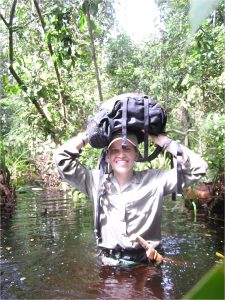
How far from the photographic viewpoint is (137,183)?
8.56 ft

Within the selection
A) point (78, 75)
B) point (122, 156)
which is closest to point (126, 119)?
point (122, 156)

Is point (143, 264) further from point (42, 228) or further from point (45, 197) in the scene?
point (45, 197)

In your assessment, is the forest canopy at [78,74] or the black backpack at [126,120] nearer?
the black backpack at [126,120]

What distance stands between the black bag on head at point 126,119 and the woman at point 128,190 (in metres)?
0.07

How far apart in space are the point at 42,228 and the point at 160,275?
1.99 m

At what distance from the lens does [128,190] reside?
2600 millimetres

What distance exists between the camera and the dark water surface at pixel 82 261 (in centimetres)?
238

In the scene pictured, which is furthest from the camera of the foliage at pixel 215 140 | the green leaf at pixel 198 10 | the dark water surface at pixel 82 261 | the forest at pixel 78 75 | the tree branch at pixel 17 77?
the tree branch at pixel 17 77

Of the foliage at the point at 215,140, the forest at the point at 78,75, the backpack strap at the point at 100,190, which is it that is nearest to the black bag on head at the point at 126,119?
the backpack strap at the point at 100,190

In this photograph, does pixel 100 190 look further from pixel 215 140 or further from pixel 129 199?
pixel 215 140

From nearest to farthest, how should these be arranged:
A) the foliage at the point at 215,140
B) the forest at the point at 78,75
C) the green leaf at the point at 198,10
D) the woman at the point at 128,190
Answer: the green leaf at the point at 198,10 → the woman at the point at 128,190 → the foliage at the point at 215,140 → the forest at the point at 78,75

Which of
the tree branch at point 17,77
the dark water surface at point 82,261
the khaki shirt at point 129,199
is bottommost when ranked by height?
the dark water surface at point 82,261

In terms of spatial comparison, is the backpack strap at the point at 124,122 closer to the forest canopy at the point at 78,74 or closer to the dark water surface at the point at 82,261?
the dark water surface at the point at 82,261

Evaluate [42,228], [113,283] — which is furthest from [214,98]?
[113,283]
